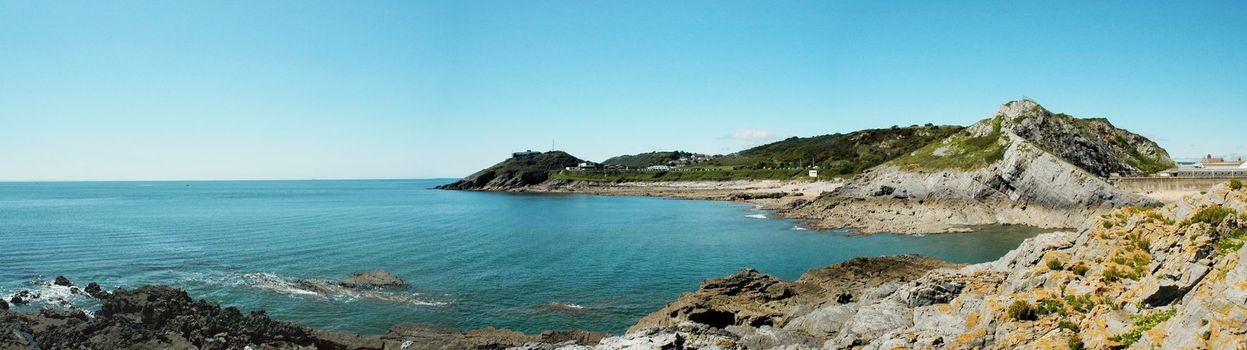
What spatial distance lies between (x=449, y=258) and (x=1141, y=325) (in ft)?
129

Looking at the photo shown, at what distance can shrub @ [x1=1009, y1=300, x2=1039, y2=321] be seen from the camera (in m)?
14.1

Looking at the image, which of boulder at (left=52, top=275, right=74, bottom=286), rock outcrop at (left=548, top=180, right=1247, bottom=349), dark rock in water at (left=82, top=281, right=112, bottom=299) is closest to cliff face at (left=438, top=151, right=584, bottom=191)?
boulder at (left=52, top=275, right=74, bottom=286)

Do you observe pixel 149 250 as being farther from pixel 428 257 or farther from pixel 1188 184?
pixel 1188 184

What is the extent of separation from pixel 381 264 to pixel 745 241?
91.8 feet

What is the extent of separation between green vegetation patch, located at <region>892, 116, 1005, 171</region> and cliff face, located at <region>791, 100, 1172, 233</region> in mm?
131

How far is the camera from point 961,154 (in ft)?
232

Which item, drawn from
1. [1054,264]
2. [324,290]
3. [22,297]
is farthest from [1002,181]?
[22,297]

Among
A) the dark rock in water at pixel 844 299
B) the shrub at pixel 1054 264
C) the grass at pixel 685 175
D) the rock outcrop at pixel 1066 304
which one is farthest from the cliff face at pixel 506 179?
the shrub at pixel 1054 264

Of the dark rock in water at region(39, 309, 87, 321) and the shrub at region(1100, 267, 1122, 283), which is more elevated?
the shrub at region(1100, 267, 1122, 283)

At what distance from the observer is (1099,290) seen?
14.0 m

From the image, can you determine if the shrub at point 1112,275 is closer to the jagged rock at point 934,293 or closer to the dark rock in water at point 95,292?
the jagged rock at point 934,293

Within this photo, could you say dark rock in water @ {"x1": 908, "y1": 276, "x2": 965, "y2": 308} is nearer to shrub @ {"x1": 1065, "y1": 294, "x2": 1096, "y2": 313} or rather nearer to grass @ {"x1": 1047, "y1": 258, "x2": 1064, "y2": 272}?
grass @ {"x1": 1047, "y1": 258, "x2": 1064, "y2": 272}

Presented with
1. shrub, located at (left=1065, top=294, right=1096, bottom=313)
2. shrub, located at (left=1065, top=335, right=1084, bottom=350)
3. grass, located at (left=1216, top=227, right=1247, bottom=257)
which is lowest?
shrub, located at (left=1065, top=335, right=1084, bottom=350)

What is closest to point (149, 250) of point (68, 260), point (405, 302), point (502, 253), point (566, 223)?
point (68, 260)
